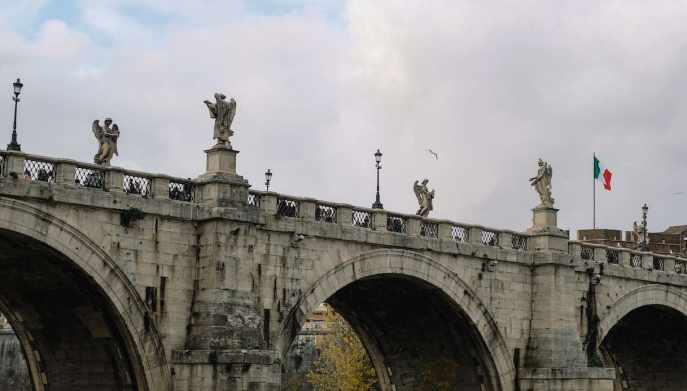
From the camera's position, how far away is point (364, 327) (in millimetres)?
56125

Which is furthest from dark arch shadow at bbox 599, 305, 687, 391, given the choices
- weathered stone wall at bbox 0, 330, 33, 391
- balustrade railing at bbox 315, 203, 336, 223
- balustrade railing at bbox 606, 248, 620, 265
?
weathered stone wall at bbox 0, 330, 33, 391

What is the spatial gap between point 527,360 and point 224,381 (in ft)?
57.1

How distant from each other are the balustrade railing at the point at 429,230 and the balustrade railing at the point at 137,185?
12926 millimetres

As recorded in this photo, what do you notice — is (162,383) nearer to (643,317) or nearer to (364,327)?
(364,327)

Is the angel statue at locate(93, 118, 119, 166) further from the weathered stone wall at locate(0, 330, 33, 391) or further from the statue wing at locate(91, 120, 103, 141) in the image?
the weathered stone wall at locate(0, 330, 33, 391)

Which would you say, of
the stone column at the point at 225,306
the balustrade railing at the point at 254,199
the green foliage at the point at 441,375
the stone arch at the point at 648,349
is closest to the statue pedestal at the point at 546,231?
the green foliage at the point at 441,375

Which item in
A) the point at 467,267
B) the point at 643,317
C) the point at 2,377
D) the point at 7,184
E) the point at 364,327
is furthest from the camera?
the point at 2,377

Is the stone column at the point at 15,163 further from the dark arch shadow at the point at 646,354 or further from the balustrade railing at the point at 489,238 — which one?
the dark arch shadow at the point at 646,354

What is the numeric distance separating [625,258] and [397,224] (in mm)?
15005

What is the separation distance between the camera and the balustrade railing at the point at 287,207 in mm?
42703

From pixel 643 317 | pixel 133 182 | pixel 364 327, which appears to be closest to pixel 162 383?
pixel 133 182

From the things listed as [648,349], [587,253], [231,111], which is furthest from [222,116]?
[648,349]

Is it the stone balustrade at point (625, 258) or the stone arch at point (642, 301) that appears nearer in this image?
the stone balustrade at point (625, 258)

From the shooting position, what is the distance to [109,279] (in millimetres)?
37719
